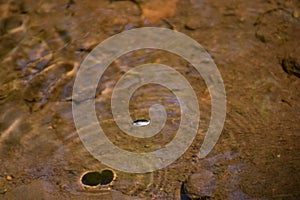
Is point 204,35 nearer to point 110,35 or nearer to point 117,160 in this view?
point 110,35

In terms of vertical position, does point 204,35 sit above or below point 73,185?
above

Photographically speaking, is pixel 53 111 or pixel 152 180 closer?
pixel 152 180

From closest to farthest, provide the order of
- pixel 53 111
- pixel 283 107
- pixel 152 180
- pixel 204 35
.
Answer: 1. pixel 152 180
2. pixel 283 107
3. pixel 53 111
4. pixel 204 35

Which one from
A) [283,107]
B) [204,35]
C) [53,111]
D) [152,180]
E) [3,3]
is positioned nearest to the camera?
[152,180]

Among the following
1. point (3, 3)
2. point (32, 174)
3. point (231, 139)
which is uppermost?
point (3, 3)

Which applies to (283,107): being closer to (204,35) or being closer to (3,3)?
(204,35)

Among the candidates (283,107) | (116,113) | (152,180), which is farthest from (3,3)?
(283,107)

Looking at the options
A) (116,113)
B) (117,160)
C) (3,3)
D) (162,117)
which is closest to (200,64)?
(162,117)
